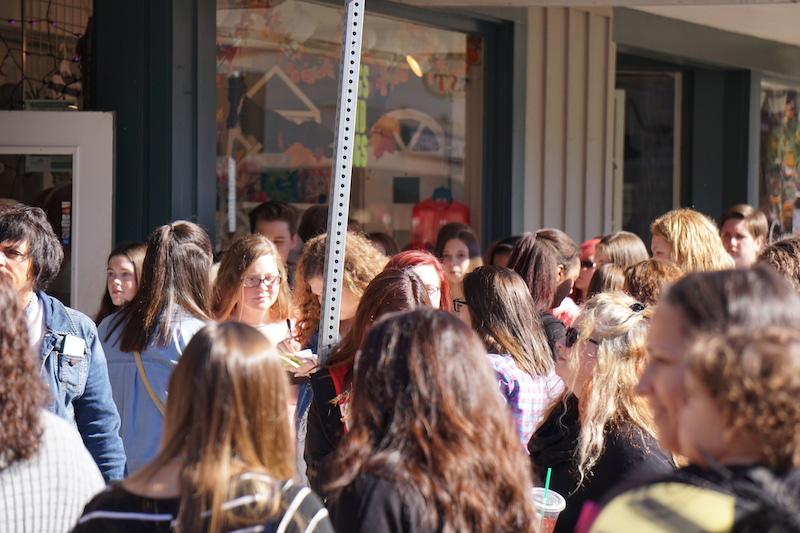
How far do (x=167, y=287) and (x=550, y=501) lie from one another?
1.77m

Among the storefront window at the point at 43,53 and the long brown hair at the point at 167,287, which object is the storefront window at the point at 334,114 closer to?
the storefront window at the point at 43,53

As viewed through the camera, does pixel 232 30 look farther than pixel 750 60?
No

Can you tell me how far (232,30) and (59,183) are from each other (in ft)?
4.57

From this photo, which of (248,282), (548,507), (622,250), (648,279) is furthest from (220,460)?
(622,250)

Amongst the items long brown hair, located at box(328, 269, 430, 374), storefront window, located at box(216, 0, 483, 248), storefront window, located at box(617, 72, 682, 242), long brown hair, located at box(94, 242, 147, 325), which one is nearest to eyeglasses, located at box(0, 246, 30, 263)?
long brown hair, located at box(328, 269, 430, 374)

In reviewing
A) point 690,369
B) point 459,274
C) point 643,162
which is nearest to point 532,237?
point 459,274

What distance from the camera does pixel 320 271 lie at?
179 inches

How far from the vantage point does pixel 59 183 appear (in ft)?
20.9

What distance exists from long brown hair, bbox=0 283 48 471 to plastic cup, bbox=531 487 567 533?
1377 millimetres

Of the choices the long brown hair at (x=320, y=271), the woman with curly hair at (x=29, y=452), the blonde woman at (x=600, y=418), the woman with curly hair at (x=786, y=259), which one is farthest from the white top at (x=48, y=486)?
the woman with curly hair at (x=786, y=259)

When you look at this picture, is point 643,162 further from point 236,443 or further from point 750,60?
point 236,443

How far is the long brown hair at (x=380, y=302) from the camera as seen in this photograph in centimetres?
341

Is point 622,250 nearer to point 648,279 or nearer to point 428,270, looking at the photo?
point 648,279

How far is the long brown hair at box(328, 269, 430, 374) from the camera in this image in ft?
11.2
